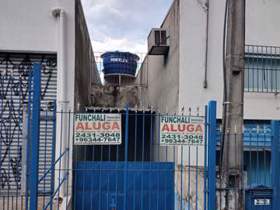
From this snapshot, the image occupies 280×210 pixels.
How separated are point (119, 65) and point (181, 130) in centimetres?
710

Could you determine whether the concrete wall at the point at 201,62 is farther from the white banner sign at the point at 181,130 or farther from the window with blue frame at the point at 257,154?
the white banner sign at the point at 181,130

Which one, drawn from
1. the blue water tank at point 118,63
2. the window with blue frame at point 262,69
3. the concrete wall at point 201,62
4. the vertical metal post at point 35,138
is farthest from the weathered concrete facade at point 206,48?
the vertical metal post at point 35,138

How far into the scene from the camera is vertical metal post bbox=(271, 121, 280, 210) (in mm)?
5988

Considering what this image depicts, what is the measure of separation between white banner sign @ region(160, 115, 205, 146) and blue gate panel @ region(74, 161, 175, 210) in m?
2.46

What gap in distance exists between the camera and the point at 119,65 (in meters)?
12.0

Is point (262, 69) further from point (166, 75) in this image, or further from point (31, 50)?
point (31, 50)

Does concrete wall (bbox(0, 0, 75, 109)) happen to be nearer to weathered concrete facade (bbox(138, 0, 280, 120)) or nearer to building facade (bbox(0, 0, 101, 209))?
building facade (bbox(0, 0, 101, 209))

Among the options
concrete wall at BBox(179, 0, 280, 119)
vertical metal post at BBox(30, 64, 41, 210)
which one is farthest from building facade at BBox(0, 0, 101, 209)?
vertical metal post at BBox(30, 64, 41, 210)

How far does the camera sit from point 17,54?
25.2ft

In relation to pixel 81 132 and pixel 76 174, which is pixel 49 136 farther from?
pixel 81 132

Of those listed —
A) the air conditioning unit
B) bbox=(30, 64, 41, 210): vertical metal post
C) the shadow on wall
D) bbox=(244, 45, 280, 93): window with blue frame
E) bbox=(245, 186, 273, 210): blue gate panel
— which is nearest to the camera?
bbox=(30, 64, 41, 210): vertical metal post

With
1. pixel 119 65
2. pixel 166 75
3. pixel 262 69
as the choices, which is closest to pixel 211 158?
pixel 262 69

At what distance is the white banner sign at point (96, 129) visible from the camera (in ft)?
16.9

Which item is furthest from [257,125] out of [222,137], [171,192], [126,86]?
[126,86]
